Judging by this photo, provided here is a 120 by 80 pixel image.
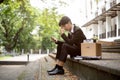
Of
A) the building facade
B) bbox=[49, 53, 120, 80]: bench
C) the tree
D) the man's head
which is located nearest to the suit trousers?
bbox=[49, 53, 120, 80]: bench

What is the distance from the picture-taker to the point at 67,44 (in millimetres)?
7645

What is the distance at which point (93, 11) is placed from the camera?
160 feet

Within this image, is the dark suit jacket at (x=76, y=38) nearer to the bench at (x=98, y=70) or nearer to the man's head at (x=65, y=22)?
the man's head at (x=65, y=22)

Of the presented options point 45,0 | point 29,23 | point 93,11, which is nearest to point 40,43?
point 29,23

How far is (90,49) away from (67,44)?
2.01 feet

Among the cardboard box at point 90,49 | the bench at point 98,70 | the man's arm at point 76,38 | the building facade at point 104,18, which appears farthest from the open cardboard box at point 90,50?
the building facade at point 104,18

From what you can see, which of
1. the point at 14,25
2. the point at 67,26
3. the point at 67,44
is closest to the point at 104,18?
the point at 14,25

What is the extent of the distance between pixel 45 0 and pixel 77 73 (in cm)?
1686

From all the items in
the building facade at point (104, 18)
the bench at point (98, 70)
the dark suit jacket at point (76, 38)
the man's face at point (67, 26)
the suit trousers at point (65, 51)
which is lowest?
the bench at point (98, 70)

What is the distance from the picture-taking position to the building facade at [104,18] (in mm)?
34531

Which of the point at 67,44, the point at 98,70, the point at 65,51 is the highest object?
the point at 67,44

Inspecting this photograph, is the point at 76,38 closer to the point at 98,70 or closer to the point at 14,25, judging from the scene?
the point at 98,70

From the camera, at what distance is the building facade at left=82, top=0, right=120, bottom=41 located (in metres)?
34.5

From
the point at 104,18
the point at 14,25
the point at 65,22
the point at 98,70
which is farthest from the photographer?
the point at 14,25
